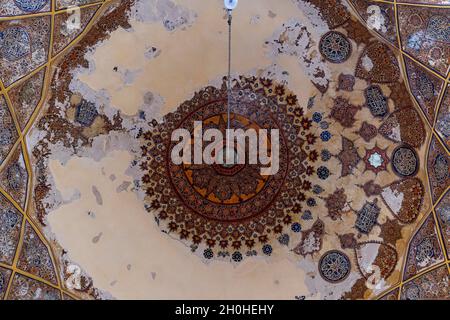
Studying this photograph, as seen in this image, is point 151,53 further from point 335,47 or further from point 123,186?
point 335,47

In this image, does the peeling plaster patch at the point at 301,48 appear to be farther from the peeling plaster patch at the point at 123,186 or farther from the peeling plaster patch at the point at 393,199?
the peeling plaster patch at the point at 123,186

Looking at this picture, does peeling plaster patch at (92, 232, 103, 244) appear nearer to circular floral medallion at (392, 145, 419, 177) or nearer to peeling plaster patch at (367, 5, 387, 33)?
circular floral medallion at (392, 145, 419, 177)

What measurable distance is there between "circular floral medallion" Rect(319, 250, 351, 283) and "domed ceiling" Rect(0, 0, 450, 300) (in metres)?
0.02

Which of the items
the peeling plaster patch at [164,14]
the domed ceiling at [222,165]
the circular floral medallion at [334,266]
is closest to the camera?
the domed ceiling at [222,165]

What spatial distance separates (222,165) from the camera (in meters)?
10.9

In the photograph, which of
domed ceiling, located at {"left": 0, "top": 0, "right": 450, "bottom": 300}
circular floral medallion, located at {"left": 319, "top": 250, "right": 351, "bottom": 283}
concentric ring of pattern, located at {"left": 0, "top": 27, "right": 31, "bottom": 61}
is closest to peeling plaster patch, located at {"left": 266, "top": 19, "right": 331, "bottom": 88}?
domed ceiling, located at {"left": 0, "top": 0, "right": 450, "bottom": 300}

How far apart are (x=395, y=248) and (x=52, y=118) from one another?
5693mm

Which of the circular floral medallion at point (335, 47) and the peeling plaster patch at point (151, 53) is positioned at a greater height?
the peeling plaster patch at point (151, 53)

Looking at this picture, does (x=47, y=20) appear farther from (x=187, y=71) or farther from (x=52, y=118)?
(x=187, y=71)

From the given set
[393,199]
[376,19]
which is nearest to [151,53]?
[376,19]

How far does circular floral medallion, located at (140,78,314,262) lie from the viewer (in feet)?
35.1

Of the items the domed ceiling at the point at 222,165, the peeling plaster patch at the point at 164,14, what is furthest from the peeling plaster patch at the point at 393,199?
the peeling plaster patch at the point at 164,14

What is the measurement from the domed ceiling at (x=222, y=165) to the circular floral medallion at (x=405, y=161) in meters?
0.03

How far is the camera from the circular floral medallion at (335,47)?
32.6ft
